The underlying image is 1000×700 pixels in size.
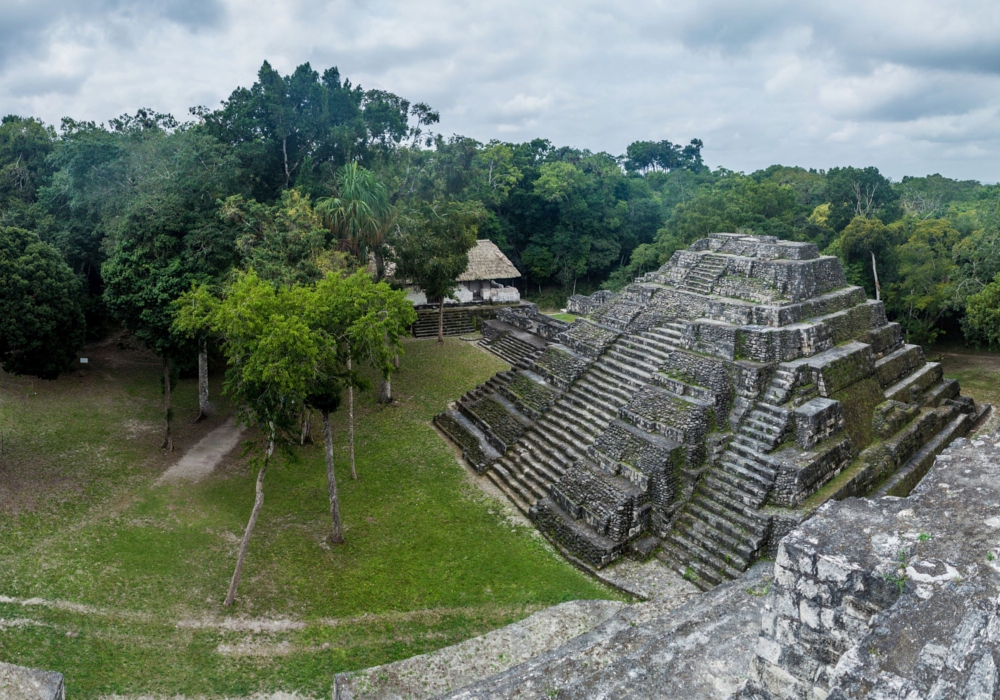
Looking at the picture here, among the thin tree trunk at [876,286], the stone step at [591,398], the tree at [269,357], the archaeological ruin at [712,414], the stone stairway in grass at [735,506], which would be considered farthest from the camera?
the thin tree trunk at [876,286]

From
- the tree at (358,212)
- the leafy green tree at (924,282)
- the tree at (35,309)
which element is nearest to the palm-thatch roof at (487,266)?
the tree at (358,212)

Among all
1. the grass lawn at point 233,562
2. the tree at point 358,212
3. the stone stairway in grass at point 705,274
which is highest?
the tree at point 358,212

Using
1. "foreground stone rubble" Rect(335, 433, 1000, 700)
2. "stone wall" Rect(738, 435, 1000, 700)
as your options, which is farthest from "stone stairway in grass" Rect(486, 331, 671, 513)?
"stone wall" Rect(738, 435, 1000, 700)

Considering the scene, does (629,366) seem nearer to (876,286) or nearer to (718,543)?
(718,543)

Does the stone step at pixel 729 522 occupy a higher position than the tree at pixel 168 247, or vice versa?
the tree at pixel 168 247

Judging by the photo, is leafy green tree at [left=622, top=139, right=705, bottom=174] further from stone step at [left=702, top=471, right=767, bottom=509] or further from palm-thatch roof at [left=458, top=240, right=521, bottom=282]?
stone step at [left=702, top=471, right=767, bottom=509]

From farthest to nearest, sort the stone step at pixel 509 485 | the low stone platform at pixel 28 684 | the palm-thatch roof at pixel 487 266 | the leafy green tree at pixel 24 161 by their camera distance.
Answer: the palm-thatch roof at pixel 487 266
the leafy green tree at pixel 24 161
the stone step at pixel 509 485
the low stone platform at pixel 28 684

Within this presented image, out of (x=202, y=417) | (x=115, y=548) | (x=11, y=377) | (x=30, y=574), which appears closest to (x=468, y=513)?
(x=115, y=548)

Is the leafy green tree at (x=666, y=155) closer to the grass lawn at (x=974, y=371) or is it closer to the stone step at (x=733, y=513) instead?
the grass lawn at (x=974, y=371)
